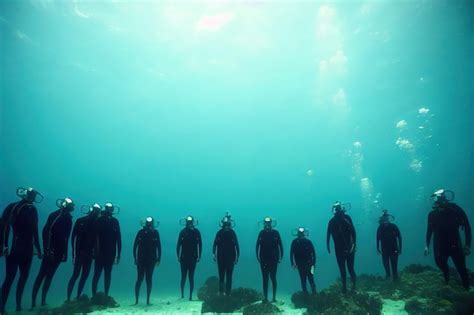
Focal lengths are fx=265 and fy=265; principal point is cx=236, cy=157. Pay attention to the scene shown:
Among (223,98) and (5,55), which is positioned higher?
(223,98)

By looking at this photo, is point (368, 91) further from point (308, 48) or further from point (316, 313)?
point (316, 313)

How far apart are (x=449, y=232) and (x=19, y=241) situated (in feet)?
50.5

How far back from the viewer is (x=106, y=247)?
10367 mm

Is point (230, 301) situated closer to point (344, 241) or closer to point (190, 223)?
point (190, 223)

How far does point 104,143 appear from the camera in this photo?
4712 inches

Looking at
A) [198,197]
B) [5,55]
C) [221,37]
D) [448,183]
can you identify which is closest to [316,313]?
[221,37]

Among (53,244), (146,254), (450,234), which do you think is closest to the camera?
(53,244)

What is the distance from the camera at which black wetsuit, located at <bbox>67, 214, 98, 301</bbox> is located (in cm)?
1005

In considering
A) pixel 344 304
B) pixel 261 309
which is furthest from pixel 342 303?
pixel 261 309

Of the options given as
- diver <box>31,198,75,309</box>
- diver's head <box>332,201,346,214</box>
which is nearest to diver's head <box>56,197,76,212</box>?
diver <box>31,198,75,309</box>

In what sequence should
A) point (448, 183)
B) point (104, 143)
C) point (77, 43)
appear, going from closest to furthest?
point (77, 43) → point (448, 183) → point (104, 143)

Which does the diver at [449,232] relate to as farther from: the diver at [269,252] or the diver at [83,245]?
the diver at [83,245]

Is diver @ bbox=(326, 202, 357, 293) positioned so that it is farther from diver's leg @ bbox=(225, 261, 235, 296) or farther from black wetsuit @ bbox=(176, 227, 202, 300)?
black wetsuit @ bbox=(176, 227, 202, 300)

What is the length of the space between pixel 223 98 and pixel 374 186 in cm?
9031
